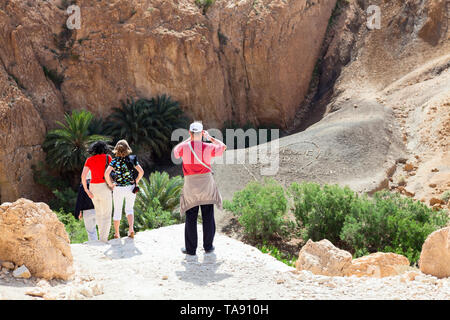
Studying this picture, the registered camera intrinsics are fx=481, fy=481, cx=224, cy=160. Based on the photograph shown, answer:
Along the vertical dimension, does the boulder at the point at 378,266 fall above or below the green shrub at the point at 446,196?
below

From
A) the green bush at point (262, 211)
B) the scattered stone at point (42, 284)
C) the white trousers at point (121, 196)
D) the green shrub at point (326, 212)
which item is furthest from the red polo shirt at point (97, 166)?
the green shrub at point (326, 212)

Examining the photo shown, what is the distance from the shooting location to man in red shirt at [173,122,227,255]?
6242mm

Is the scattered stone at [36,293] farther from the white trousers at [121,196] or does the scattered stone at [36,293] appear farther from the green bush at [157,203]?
the green bush at [157,203]

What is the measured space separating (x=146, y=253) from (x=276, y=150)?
1148cm

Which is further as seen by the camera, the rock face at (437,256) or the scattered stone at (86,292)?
the rock face at (437,256)

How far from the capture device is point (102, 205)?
7.39m

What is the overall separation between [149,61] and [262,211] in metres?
11.6

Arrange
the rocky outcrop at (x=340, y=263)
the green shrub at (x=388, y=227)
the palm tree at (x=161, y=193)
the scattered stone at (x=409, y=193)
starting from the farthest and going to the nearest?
the scattered stone at (x=409, y=193), the palm tree at (x=161, y=193), the green shrub at (x=388, y=227), the rocky outcrop at (x=340, y=263)

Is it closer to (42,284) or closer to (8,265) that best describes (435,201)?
(42,284)

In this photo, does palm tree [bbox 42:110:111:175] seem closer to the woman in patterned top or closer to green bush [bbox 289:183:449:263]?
green bush [bbox 289:183:449:263]

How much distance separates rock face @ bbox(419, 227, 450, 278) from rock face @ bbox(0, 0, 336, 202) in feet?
48.7

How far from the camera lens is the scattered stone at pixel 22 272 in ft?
16.2

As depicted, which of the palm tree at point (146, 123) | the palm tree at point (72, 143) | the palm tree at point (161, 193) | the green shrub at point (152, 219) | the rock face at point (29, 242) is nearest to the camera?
the rock face at point (29, 242)

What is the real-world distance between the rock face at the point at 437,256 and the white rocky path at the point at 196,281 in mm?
276
